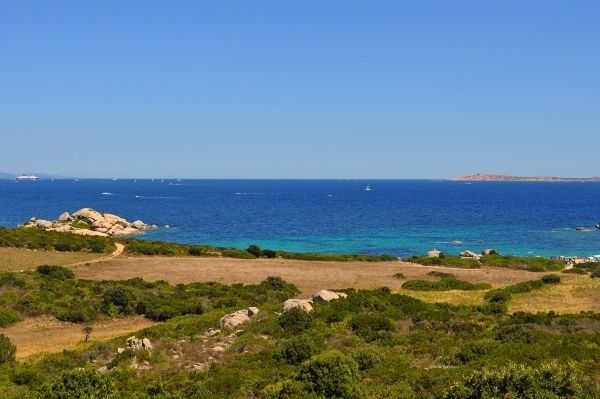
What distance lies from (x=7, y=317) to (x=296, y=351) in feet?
65.7

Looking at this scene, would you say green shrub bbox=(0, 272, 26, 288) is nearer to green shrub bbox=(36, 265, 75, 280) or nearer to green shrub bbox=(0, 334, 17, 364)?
green shrub bbox=(36, 265, 75, 280)

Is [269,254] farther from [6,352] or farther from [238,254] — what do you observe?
[6,352]

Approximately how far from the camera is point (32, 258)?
2224 inches

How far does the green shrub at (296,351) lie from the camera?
23.5 metres

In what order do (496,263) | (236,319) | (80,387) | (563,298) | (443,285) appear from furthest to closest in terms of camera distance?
(496,263)
(443,285)
(563,298)
(236,319)
(80,387)

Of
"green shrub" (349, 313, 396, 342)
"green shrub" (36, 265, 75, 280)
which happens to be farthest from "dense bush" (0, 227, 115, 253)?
"green shrub" (349, 313, 396, 342)

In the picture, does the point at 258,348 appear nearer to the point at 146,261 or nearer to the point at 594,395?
the point at 594,395

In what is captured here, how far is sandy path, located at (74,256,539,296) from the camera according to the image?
163 ft

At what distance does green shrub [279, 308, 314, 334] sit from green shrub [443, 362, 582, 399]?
509 inches

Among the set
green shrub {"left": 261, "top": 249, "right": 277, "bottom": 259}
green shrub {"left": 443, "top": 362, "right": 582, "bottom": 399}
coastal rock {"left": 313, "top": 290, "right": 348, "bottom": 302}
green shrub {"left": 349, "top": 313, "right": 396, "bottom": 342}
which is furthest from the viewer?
green shrub {"left": 261, "top": 249, "right": 277, "bottom": 259}

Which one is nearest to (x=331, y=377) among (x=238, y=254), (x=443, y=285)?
(x=443, y=285)

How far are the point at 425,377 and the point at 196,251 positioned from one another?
1956 inches

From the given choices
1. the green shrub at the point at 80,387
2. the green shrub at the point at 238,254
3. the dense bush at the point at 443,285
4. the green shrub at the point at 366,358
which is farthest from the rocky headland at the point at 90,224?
the green shrub at the point at 80,387

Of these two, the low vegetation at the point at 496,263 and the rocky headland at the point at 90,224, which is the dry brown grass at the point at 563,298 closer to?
the low vegetation at the point at 496,263
